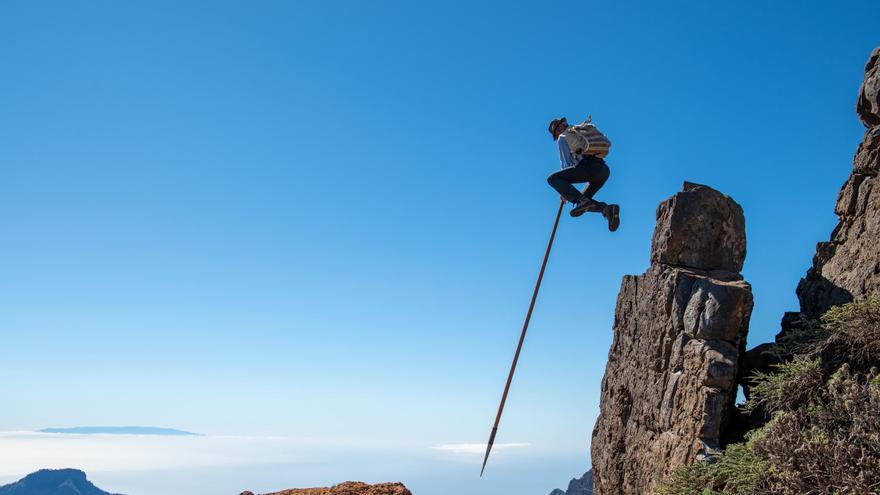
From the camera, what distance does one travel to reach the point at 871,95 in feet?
47.1

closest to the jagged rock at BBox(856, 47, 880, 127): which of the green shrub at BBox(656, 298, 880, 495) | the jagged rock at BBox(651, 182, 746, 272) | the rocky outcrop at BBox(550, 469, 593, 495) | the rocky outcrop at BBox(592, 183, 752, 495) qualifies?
the rocky outcrop at BBox(592, 183, 752, 495)

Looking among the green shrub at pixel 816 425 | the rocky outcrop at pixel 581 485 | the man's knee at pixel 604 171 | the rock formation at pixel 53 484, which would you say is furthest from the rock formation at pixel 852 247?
the rock formation at pixel 53 484

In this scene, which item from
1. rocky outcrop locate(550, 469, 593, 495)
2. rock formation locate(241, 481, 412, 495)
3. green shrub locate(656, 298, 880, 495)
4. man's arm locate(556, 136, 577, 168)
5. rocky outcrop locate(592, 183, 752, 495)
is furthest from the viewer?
rocky outcrop locate(550, 469, 593, 495)

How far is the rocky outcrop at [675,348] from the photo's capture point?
1226 cm

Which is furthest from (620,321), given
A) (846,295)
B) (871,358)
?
(871,358)

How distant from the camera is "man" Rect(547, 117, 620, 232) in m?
14.0

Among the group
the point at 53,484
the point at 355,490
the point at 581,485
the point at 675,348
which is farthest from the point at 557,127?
the point at 53,484

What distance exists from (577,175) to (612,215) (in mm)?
1072

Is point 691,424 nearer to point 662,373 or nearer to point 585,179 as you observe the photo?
point 662,373

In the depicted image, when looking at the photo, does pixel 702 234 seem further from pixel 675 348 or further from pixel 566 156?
pixel 566 156

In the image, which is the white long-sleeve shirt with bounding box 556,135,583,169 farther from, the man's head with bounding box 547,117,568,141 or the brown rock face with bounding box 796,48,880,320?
the brown rock face with bounding box 796,48,880,320

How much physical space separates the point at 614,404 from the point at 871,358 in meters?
5.33

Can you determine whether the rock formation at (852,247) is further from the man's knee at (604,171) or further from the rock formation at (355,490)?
the rock formation at (355,490)

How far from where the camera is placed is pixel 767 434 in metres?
10.9
